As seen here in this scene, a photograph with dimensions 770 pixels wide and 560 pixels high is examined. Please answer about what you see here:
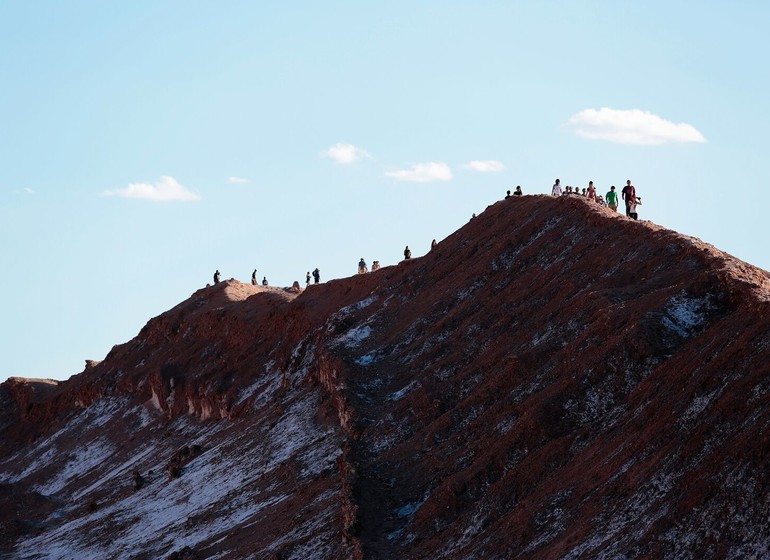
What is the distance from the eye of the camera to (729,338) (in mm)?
38594

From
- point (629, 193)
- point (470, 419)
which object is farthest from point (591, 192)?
point (470, 419)

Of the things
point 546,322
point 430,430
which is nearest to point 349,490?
point 430,430

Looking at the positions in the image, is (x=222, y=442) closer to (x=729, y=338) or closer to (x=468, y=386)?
(x=468, y=386)

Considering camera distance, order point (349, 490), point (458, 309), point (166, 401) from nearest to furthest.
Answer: point (349, 490) → point (458, 309) → point (166, 401)

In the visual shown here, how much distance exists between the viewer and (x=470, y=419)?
48.9 m

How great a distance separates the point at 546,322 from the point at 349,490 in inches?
424

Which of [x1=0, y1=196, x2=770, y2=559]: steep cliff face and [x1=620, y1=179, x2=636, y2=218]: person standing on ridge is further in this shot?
[x1=620, y1=179, x2=636, y2=218]: person standing on ridge

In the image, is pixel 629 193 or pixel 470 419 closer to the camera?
pixel 470 419

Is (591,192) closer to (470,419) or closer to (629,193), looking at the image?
(629,193)

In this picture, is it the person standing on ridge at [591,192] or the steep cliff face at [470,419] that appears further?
the person standing on ridge at [591,192]

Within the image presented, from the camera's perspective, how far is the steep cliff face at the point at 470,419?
113ft

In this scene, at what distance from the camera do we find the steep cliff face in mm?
34438

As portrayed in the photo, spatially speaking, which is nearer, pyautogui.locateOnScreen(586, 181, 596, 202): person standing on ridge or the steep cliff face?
the steep cliff face

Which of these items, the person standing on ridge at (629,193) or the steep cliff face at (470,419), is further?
the person standing on ridge at (629,193)
